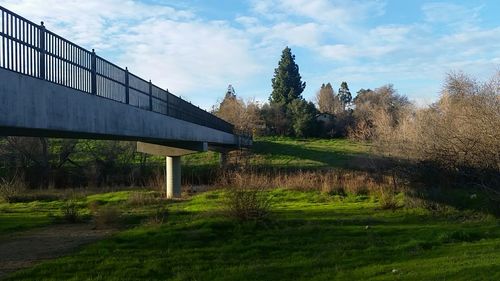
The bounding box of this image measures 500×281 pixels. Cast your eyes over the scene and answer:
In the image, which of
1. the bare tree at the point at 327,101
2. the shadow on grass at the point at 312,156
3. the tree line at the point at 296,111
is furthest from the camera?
the bare tree at the point at 327,101

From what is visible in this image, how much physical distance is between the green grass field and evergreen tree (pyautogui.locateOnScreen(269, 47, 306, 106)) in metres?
80.6

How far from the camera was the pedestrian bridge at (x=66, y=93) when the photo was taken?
1058cm

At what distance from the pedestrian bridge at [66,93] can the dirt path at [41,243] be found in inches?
124

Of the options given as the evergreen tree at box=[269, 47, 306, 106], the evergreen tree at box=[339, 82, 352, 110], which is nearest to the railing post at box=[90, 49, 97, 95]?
the evergreen tree at box=[269, 47, 306, 106]

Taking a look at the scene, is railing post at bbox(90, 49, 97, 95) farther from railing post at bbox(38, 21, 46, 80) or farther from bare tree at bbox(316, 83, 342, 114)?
bare tree at bbox(316, 83, 342, 114)

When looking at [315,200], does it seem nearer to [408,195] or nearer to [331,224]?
[408,195]

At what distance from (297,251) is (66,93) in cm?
694

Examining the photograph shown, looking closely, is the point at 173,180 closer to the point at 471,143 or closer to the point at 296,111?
the point at 471,143

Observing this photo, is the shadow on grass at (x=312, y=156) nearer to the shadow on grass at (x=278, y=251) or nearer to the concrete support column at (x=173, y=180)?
the concrete support column at (x=173, y=180)

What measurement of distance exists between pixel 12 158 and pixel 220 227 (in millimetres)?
40764

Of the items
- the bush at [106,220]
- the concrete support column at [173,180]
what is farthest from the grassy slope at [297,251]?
the concrete support column at [173,180]

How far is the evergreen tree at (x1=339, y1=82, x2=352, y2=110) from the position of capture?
123562 mm

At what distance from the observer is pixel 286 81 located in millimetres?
106750

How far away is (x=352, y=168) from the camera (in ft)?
167
